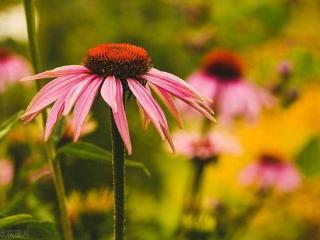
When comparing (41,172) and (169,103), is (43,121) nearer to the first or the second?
(169,103)

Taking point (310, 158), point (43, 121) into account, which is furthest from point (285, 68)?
point (43, 121)

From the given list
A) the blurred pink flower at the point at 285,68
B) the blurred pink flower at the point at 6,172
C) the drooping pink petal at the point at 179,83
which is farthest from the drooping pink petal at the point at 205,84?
the drooping pink petal at the point at 179,83

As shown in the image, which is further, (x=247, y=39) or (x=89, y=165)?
(x=89, y=165)

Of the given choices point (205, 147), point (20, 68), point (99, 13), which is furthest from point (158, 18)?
point (205, 147)

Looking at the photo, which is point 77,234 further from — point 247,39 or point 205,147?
point 247,39

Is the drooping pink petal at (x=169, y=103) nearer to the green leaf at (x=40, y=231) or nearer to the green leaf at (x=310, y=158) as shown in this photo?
the green leaf at (x=40, y=231)

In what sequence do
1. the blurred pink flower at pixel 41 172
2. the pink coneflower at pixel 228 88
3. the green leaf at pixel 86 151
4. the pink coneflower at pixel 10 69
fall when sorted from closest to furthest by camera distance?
the green leaf at pixel 86 151, the blurred pink flower at pixel 41 172, the pink coneflower at pixel 228 88, the pink coneflower at pixel 10 69
